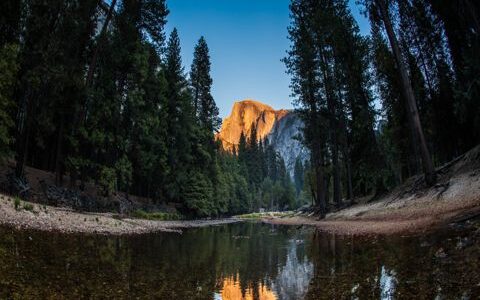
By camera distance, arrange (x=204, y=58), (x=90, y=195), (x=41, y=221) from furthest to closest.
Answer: (x=204, y=58), (x=90, y=195), (x=41, y=221)

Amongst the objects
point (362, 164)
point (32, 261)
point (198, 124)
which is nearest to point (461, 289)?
point (32, 261)

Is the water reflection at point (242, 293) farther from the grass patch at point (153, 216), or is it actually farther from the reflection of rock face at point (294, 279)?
the grass patch at point (153, 216)

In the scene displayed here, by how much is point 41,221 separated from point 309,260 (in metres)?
11.0

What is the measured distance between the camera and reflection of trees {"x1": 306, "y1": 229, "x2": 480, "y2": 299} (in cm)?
613

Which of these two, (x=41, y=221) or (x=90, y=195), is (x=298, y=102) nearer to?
(x=90, y=195)

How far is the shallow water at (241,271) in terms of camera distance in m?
6.59

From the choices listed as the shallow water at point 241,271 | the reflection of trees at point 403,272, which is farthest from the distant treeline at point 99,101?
the reflection of trees at point 403,272

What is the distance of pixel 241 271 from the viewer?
443 inches

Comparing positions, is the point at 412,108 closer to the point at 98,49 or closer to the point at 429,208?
the point at 429,208

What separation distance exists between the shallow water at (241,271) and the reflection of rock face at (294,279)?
0.03 metres

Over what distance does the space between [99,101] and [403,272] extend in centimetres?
2931

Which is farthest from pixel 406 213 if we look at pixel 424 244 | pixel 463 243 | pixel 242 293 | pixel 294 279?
pixel 242 293

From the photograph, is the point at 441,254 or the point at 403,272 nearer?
the point at 403,272

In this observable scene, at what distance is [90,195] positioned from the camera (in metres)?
31.5
